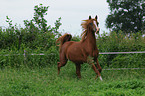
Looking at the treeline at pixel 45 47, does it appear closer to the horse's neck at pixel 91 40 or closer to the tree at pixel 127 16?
the horse's neck at pixel 91 40

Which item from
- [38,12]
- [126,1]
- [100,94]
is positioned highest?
[126,1]

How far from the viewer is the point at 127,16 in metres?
31.3

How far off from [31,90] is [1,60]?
233 inches

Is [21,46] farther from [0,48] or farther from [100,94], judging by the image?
[100,94]

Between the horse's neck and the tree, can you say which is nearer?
the horse's neck

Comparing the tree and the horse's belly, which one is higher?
the tree

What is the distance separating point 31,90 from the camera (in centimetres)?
691

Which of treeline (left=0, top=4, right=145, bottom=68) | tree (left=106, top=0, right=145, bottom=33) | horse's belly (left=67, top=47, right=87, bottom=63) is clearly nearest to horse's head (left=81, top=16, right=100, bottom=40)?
horse's belly (left=67, top=47, right=87, bottom=63)

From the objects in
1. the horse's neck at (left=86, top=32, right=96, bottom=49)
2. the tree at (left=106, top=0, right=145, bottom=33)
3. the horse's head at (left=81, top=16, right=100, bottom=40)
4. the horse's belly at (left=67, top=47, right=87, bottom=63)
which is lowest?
the horse's belly at (left=67, top=47, right=87, bottom=63)

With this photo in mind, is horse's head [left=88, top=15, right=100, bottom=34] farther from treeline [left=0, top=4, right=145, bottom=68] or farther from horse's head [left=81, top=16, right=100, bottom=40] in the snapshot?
treeline [left=0, top=4, right=145, bottom=68]

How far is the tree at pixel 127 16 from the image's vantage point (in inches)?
1223

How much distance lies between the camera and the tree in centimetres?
3107

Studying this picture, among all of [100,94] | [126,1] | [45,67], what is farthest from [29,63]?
[126,1]

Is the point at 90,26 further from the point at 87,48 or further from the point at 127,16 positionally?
the point at 127,16
